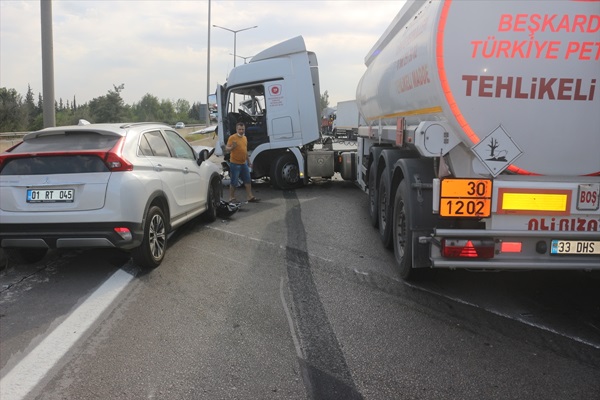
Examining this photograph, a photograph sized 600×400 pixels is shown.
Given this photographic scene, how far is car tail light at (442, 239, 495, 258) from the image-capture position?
4137 mm

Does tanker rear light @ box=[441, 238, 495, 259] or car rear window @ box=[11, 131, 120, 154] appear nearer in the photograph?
tanker rear light @ box=[441, 238, 495, 259]

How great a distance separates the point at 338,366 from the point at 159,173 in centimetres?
360

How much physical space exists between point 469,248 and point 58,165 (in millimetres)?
4182

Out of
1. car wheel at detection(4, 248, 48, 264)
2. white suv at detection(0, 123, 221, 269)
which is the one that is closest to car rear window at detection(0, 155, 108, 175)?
white suv at detection(0, 123, 221, 269)

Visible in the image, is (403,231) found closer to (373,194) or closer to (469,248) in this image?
(469,248)

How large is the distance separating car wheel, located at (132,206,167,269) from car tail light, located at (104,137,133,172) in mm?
588

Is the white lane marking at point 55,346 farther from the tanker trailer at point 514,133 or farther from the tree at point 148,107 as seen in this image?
the tree at point 148,107

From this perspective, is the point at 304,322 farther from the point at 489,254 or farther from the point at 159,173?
the point at 159,173

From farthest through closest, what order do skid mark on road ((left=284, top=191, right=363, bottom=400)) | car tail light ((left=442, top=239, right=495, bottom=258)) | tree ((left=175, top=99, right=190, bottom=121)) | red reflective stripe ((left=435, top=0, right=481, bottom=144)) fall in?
tree ((left=175, top=99, right=190, bottom=121)), car tail light ((left=442, top=239, right=495, bottom=258)), red reflective stripe ((left=435, top=0, right=481, bottom=144)), skid mark on road ((left=284, top=191, right=363, bottom=400))

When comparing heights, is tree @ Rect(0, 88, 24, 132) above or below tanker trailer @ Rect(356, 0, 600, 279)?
above

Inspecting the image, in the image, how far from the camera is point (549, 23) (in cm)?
386

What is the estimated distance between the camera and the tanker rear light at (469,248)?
4137 mm

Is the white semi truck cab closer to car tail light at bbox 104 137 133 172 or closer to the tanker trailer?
car tail light at bbox 104 137 133 172

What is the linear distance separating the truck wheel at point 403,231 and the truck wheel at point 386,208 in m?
0.37
